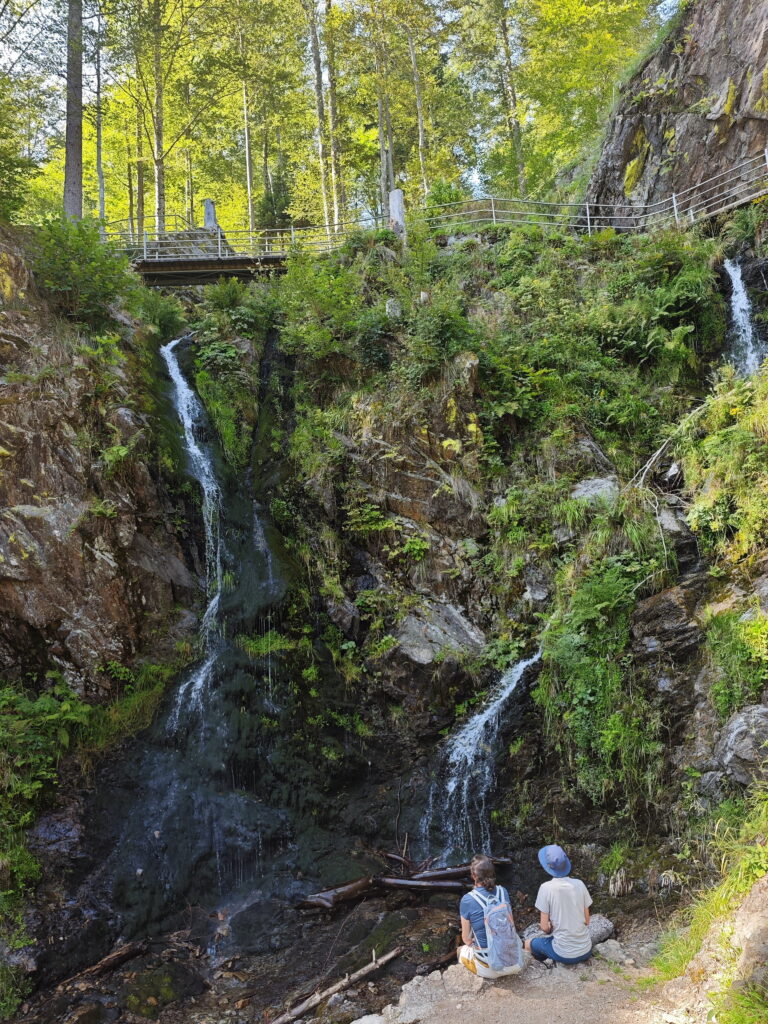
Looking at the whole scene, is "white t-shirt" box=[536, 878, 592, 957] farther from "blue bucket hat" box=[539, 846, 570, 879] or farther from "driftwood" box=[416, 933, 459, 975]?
"driftwood" box=[416, 933, 459, 975]

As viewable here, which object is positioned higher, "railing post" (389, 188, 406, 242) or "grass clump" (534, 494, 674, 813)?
"railing post" (389, 188, 406, 242)

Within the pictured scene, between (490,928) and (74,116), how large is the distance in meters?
17.1

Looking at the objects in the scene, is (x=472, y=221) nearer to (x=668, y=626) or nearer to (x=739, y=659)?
(x=668, y=626)

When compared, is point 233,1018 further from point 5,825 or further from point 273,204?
point 273,204

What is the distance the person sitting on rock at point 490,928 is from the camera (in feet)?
15.8

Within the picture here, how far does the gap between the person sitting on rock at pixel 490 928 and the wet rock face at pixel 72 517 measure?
5568 millimetres

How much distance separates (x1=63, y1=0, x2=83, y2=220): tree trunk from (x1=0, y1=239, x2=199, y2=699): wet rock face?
15.5 ft

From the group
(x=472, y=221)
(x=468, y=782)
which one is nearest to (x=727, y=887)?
(x=468, y=782)

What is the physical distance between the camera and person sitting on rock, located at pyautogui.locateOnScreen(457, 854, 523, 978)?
4.80 metres

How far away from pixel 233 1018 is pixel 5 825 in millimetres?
3216

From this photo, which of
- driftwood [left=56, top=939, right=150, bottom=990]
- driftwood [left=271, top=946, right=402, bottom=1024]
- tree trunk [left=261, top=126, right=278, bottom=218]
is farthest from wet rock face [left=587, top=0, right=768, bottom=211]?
driftwood [left=56, top=939, right=150, bottom=990]

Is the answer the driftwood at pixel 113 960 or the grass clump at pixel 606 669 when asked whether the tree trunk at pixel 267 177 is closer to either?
the grass clump at pixel 606 669

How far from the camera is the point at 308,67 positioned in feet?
79.3

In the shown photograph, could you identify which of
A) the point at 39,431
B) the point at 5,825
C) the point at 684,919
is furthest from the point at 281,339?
the point at 684,919
